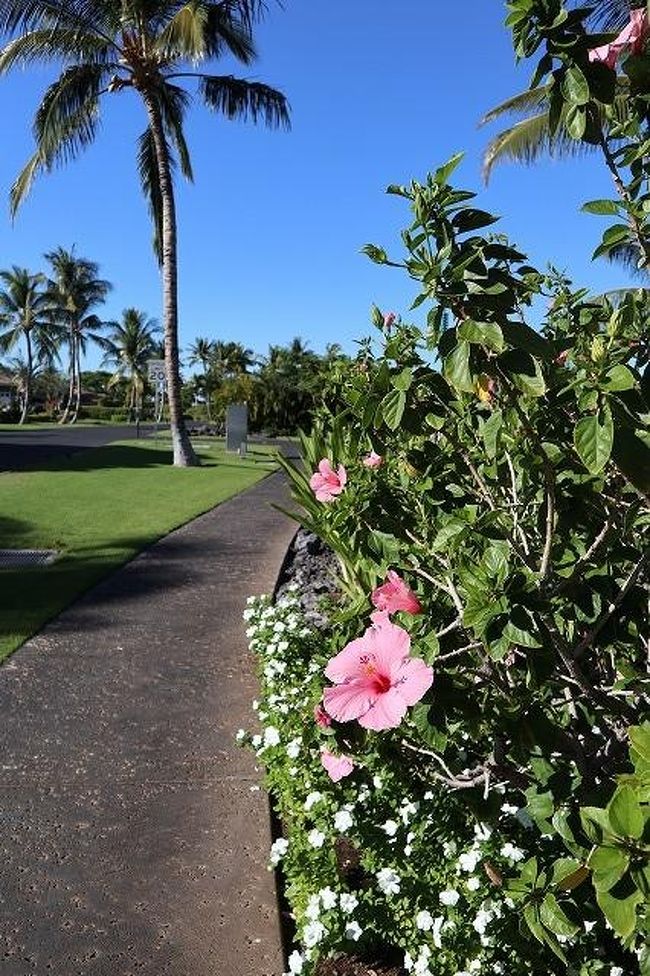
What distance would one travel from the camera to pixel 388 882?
2256 millimetres

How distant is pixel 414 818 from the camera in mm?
2496

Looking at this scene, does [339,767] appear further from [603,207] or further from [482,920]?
[603,207]

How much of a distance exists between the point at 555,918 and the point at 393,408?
978 millimetres

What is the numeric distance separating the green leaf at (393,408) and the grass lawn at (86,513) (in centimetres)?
425

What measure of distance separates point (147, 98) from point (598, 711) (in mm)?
18290

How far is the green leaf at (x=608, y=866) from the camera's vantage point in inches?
42.8

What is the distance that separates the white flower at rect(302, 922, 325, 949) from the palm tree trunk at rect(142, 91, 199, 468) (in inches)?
673

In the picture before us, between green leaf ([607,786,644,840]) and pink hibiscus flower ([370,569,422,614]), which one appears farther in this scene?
pink hibiscus flower ([370,569,422,614])

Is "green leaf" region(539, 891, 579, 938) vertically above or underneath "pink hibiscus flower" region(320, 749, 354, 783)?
underneath

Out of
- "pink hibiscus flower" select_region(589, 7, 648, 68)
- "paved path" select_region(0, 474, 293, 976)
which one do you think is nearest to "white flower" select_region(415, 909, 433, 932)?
"paved path" select_region(0, 474, 293, 976)

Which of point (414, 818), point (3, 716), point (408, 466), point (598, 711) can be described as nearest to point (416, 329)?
point (408, 466)

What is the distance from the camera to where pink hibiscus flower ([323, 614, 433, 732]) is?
1.41m

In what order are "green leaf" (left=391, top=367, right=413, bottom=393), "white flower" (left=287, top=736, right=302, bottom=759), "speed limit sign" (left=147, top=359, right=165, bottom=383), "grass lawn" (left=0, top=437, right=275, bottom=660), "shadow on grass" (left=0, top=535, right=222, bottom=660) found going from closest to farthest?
"green leaf" (left=391, top=367, right=413, bottom=393)
"white flower" (left=287, top=736, right=302, bottom=759)
"shadow on grass" (left=0, top=535, right=222, bottom=660)
"grass lawn" (left=0, top=437, right=275, bottom=660)
"speed limit sign" (left=147, top=359, right=165, bottom=383)

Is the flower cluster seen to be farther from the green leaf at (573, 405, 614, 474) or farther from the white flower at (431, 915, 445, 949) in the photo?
the green leaf at (573, 405, 614, 474)
